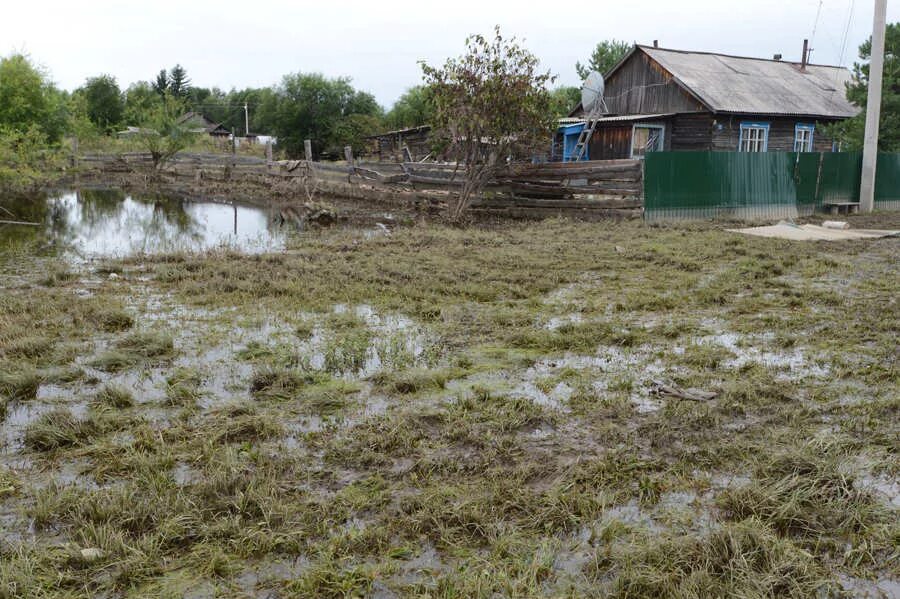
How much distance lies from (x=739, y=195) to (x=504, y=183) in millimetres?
5532

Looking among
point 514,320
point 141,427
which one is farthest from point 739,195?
point 141,427

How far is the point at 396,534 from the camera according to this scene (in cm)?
306

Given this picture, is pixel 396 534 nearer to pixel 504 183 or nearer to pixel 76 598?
pixel 76 598

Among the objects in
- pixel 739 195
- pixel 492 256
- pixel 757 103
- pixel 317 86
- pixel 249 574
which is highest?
pixel 317 86

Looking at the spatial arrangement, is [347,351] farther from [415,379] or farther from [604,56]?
[604,56]

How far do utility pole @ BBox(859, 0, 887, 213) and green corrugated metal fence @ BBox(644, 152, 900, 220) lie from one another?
0.56m

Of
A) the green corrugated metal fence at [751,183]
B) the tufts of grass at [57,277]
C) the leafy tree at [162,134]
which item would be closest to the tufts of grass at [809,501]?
the tufts of grass at [57,277]

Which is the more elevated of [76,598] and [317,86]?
[317,86]

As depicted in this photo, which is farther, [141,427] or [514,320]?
[514,320]

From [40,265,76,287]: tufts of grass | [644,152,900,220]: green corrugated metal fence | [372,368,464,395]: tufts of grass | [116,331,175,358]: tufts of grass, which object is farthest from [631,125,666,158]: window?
[116,331,175,358]: tufts of grass

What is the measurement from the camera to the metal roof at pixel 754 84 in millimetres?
25266

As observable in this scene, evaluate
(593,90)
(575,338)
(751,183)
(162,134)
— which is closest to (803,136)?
(593,90)

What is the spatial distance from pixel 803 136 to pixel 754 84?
9.29ft

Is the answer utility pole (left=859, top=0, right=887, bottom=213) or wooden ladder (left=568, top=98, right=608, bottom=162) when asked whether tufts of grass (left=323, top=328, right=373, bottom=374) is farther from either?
wooden ladder (left=568, top=98, right=608, bottom=162)
